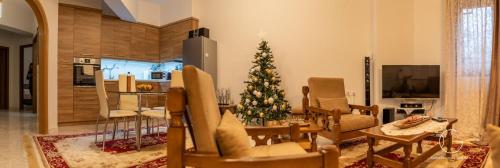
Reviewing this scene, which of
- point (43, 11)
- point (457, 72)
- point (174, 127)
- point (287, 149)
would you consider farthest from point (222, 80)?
point (174, 127)

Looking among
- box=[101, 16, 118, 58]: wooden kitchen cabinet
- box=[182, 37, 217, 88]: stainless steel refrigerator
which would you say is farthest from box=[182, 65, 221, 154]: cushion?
box=[101, 16, 118, 58]: wooden kitchen cabinet

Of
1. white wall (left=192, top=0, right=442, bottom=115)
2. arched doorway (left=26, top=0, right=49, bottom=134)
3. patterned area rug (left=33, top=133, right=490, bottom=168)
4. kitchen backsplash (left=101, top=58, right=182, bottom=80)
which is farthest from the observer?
kitchen backsplash (left=101, top=58, right=182, bottom=80)

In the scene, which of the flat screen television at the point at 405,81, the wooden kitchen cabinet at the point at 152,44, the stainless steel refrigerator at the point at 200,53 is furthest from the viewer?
the wooden kitchen cabinet at the point at 152,44

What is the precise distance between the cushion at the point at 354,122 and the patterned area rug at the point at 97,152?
1.92m

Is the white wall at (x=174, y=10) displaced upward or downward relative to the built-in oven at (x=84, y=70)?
upward

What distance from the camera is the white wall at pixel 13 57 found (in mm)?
9422

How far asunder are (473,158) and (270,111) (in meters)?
2.70

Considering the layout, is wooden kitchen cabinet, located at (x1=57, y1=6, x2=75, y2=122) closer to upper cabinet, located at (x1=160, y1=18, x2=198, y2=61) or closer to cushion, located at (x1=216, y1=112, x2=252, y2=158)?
upper cabinet, located at (x1=160, y1=18, x2=198, y2=61)

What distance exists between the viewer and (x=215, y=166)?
122 cm

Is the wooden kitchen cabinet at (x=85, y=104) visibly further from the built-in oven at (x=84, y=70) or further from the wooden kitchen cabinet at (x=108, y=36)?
the wooden kitchen cabinet at (x=108, y=36)

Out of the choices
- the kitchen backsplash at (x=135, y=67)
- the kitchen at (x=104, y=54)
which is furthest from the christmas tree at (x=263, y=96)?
the kitchen backsplash at (x=135, y=67)

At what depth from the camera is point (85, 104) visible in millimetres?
5906

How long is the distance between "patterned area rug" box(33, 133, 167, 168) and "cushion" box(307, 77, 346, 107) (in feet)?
6.46

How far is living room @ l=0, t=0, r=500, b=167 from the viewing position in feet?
10.9
